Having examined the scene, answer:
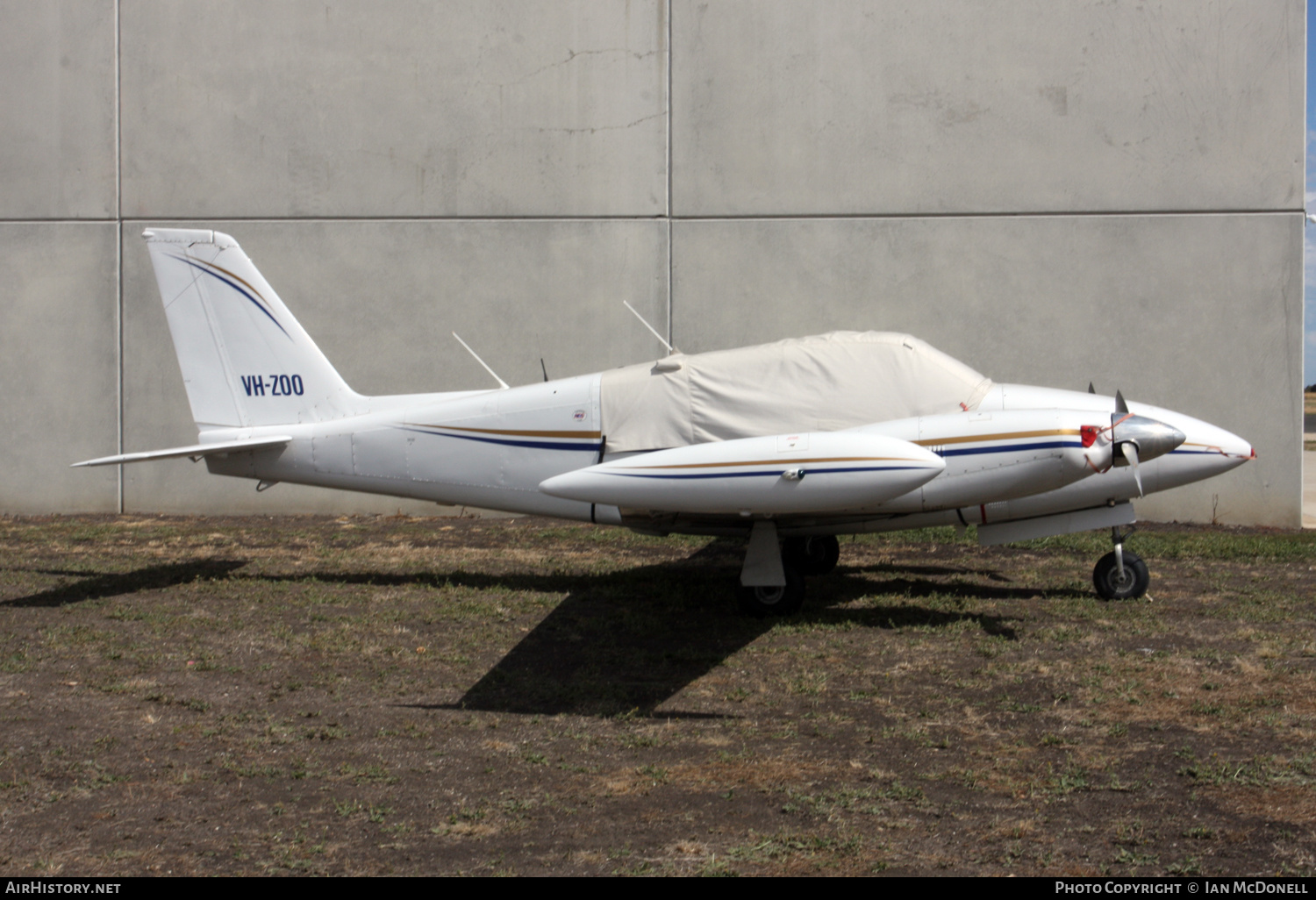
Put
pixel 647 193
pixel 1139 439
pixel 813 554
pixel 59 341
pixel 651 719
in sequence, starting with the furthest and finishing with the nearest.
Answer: pixel 59 341, pixel 647 193, pixel 813 554, pixel 1139 439, pixel 651 719

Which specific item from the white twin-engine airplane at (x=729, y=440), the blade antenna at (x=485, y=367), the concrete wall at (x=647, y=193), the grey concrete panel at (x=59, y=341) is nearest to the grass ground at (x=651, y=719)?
the white twin-engine airplane at (x=729, y=440)

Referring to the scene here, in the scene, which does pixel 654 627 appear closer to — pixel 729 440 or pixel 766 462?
pixel 729 440

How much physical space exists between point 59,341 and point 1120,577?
1216 centimetres

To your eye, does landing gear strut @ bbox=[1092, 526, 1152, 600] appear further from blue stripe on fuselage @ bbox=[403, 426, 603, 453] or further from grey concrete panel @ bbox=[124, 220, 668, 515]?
grey concrete panel @ bbox=[124, 220, 668, 515]

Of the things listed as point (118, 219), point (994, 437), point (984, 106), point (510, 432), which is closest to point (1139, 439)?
point (994, 437)

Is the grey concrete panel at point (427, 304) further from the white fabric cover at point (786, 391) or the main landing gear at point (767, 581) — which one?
the main landing gear at point (767, 581)

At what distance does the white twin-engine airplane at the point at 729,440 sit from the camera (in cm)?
620

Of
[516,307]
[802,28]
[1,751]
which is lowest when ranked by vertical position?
[1,751]

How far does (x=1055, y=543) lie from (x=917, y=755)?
5.99 metres

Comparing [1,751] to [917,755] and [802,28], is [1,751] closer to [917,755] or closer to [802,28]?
[917,755]

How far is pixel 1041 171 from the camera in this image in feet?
39.2

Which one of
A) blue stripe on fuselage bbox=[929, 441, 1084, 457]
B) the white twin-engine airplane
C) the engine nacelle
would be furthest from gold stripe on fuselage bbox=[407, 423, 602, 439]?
blue stripe on fuselage bbox=[929, 441, 1084, 457]

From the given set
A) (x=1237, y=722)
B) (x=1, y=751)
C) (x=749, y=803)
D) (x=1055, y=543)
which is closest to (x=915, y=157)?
(x=1055, y=543)

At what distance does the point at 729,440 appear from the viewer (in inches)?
284
